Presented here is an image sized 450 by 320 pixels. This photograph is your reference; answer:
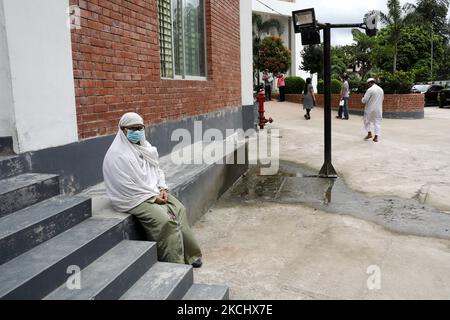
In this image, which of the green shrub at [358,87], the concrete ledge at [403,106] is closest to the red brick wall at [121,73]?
the concrete ledge at [403,106]

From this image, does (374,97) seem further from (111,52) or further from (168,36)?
(111,52)

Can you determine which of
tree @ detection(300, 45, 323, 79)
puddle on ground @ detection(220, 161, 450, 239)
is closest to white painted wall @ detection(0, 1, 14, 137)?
puddle on ground @ detection(220, 161, 450, 239)

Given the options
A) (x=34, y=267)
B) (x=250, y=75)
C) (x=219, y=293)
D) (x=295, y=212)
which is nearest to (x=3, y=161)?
(x=34, y=267)

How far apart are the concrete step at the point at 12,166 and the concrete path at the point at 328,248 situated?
1.74 m

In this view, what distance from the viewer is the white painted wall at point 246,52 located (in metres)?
11.2

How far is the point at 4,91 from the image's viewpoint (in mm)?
3582

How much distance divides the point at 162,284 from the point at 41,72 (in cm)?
213

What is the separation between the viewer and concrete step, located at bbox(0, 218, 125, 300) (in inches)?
98.5

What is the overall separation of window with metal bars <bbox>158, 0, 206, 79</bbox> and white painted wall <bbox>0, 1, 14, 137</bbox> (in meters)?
3.36

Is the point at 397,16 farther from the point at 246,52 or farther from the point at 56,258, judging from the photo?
the point at 56,258

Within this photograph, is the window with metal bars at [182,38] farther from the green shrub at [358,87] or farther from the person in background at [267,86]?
the person in background at [267,86]

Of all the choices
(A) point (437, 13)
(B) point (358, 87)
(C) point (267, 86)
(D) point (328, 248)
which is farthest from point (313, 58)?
(A) point (437, 13)

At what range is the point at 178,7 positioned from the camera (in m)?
7.33

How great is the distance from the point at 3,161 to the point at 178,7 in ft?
15.3
